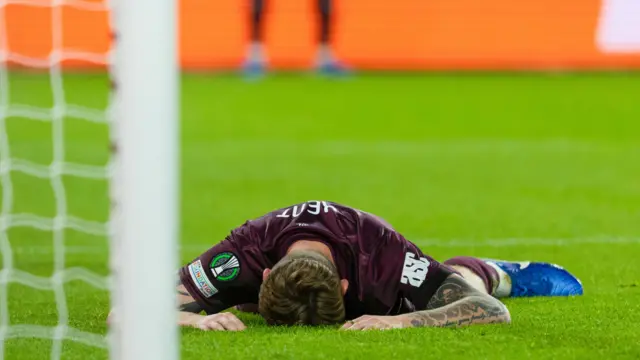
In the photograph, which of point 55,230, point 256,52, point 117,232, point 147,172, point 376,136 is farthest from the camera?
point 256,52

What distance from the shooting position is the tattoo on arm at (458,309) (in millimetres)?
3199

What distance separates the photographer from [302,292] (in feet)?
10.3

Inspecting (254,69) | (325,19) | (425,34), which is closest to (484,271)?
(325,19)

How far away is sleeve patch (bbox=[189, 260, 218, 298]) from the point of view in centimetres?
336

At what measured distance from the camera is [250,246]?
3377mm

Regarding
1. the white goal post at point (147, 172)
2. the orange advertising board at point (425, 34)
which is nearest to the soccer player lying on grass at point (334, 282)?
the white goal post at point (147, 172)

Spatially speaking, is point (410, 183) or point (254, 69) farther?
point (254, 69)

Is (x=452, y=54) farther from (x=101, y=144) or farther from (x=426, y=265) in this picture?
(x=426, y=265)

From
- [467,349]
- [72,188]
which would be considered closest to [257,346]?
[467,349]

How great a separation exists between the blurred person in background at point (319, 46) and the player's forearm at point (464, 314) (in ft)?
24.2

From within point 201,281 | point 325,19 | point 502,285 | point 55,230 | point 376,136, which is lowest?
point 376,136

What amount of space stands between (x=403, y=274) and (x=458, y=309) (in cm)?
19

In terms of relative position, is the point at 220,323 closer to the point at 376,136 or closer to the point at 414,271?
the point at 414,271

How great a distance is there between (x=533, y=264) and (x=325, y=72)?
24.3 feet
